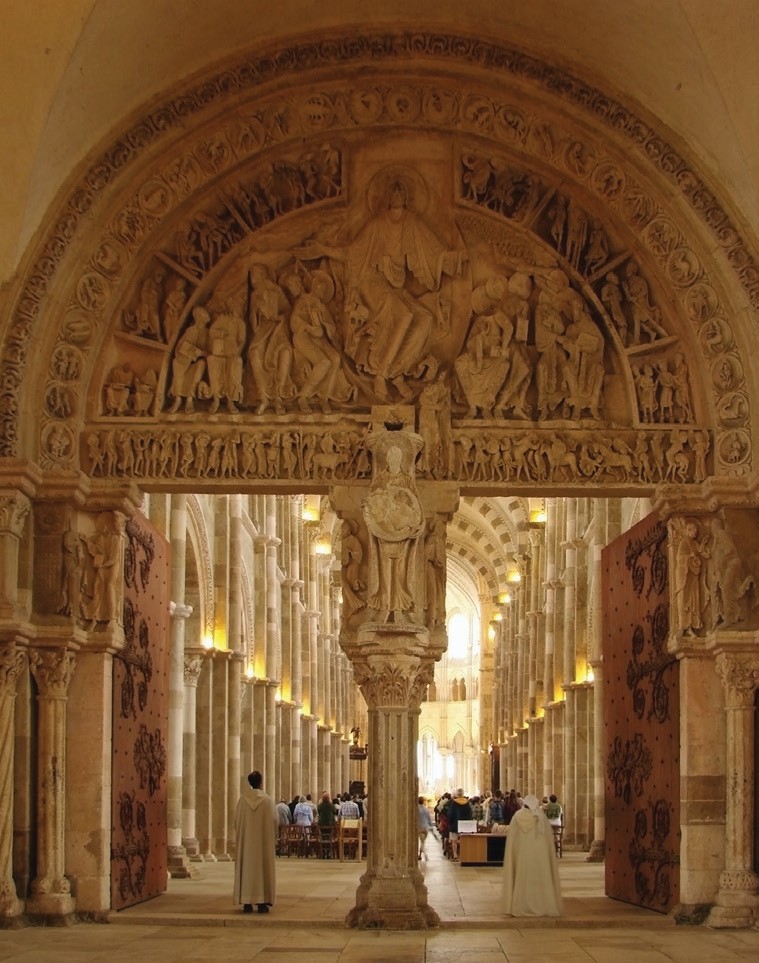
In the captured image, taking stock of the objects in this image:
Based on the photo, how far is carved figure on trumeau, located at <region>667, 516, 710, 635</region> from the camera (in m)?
14.3

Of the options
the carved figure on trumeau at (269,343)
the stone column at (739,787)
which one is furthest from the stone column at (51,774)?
the stone column at (739,787)

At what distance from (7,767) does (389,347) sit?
5370 mm

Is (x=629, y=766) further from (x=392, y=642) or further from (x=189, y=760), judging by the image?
(x=189, y=760)

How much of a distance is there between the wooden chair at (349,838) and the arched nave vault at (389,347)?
14.0m

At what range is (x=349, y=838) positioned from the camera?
93.0 feet

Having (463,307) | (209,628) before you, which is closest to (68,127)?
(463,307)

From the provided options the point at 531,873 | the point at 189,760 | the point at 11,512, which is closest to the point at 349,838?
the point at 189,760

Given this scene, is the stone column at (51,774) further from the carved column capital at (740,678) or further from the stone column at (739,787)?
the carved column capital at (740,678)

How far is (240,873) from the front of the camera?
15.0 m

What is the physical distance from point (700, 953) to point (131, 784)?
6.05 metres

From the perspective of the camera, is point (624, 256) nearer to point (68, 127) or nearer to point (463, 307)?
point (463, 307)

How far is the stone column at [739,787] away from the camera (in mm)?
13625

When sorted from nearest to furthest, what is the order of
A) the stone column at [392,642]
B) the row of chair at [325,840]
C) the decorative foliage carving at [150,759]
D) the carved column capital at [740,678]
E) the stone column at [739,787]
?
the stone column at [739,787] < the carved column capital at [740,678] < the stone column at [392,642] < the decorative foliage carving at [150,759] < the row of chair at [325,840]

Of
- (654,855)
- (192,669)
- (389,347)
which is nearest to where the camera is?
(654,855)
